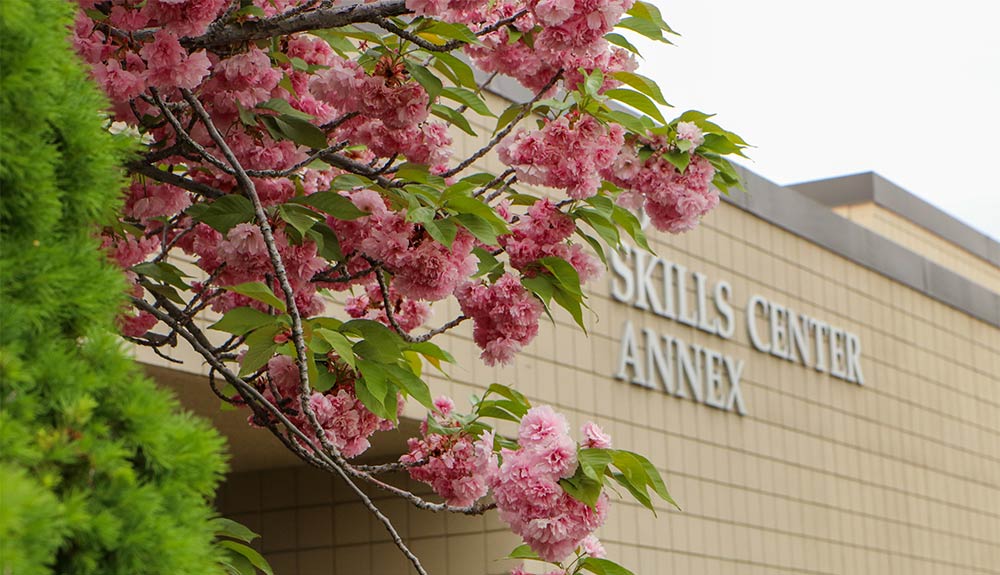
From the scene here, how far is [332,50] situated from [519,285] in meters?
1.10

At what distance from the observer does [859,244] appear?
1916 centimetres

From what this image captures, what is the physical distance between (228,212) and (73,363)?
1.98 m

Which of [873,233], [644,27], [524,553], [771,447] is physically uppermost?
[873,233]

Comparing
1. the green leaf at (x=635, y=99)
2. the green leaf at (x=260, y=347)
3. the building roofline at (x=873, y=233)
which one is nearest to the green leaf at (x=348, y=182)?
the green leaf at (x=260, y=347)

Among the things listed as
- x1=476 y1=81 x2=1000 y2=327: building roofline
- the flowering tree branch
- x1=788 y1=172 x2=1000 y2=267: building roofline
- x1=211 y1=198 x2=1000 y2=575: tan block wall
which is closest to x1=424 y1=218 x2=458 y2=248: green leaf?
the flowering tree branch

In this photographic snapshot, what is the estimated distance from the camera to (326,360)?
4.34 m

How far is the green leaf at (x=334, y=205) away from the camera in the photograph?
4043mm

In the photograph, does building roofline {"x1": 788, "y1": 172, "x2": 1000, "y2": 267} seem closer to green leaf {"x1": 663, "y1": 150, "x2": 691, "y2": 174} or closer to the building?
the building

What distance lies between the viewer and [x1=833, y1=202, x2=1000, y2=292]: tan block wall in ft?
71.9

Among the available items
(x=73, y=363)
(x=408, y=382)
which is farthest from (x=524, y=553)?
(x=73, y=363)

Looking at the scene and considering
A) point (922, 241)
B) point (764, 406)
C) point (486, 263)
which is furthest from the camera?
point (922, 241)

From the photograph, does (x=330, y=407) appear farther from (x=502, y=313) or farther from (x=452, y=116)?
(x=452, y=116)

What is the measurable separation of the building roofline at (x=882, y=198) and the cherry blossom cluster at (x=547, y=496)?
60.7 ft

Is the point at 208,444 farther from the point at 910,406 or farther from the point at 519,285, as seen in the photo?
the point at 910,406
